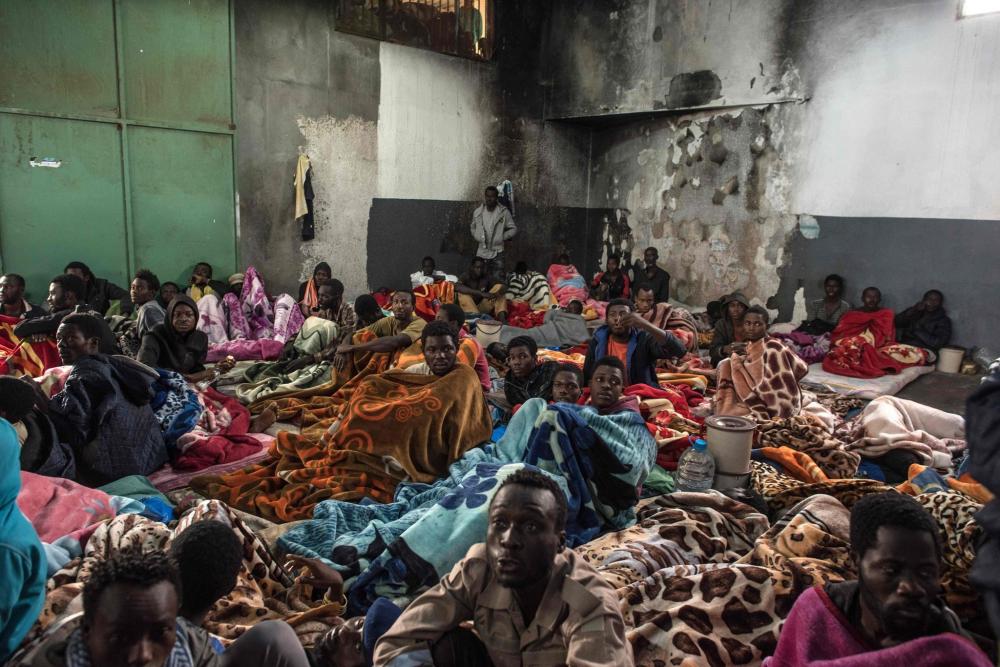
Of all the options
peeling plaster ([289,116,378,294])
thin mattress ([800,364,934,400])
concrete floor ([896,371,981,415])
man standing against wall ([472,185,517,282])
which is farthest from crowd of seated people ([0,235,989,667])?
man standing against wall ([472,185,517,282])

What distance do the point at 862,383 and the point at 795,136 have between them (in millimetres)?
3382

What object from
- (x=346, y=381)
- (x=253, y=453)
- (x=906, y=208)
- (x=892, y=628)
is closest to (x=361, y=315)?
(x=346, y=381)

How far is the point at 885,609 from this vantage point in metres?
1.70

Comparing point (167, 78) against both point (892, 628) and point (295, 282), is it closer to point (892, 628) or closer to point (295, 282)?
point (295, 282)

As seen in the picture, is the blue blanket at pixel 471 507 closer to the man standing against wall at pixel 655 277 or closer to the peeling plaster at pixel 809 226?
the peeling plaster at pixel 809 226

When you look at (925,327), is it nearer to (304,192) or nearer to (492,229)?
(492,229)

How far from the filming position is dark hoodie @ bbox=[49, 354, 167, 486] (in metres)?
3.61

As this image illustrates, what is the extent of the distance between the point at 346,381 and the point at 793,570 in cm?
373

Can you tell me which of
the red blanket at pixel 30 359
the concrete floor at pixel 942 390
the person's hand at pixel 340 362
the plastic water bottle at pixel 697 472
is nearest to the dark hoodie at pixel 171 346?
the red blanket at pixel 30 359

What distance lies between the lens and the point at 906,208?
783 cm

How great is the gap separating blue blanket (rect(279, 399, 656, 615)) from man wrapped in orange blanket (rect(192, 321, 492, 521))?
22 centimetres

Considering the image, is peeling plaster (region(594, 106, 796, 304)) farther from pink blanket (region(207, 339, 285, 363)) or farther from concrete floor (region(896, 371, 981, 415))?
pink blanket (region(207, 339, 285, 363))

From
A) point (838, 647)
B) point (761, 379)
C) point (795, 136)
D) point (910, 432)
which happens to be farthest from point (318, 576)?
point (795, 136)

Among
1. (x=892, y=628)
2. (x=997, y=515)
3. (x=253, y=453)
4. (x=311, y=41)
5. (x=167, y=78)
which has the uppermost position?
(x=311, y=41)
